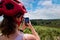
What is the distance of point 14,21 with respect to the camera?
1.25m

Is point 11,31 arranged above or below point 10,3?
below

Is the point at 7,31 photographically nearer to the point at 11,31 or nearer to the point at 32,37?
the point at 11,31

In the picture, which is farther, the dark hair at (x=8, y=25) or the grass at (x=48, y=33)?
the grass at (x=48, y=33)

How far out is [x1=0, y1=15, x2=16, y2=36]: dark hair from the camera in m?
1.25

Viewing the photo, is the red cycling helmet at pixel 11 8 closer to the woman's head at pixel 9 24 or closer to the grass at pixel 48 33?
the woman's head at pixel 9 24

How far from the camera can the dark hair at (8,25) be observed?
1247 mm

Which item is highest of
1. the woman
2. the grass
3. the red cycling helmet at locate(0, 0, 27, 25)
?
the red cycling helmet at locate(0, 0, 27, 25)

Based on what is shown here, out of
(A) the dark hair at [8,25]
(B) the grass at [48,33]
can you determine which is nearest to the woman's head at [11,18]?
(A) the dark hair at [8,25]

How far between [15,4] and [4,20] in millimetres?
100

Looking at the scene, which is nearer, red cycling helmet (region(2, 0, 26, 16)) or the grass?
red cycling helmet (region(2, 0, 26, 16))

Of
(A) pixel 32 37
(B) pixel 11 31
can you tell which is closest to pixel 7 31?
(B) pixel 11 31

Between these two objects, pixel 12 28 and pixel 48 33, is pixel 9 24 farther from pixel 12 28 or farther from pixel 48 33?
pixel 48 33

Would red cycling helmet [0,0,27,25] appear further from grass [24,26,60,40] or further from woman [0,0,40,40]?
grass [24,26,60,40]

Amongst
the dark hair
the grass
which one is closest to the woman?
the dark hair
